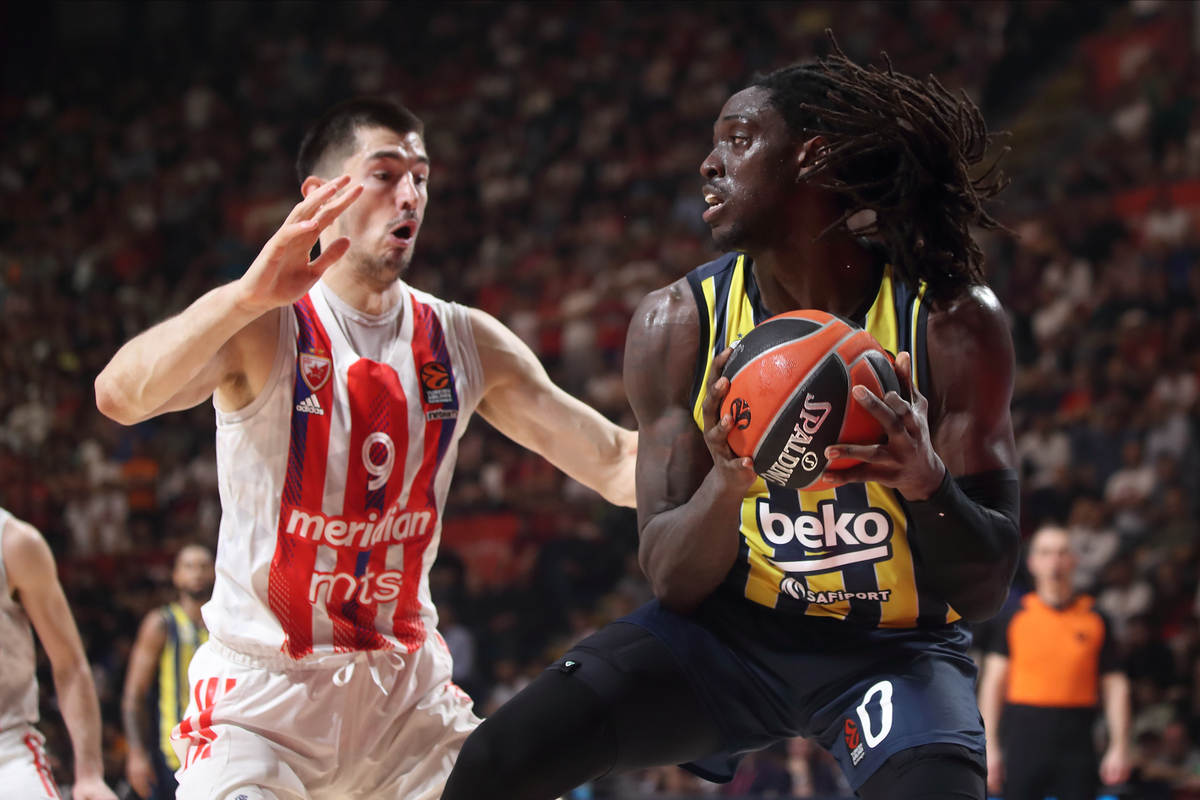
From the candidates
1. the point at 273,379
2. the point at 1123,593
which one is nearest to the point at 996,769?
the point at 1123,593

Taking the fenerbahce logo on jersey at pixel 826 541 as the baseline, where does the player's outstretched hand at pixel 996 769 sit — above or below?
below

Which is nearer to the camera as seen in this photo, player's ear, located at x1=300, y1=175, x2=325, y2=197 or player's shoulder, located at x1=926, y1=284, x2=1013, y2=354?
player's shoulder, located at x1=926, y1=284, x2=1013, y2=354

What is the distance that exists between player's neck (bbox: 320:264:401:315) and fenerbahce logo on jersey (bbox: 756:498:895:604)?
49.2 inches

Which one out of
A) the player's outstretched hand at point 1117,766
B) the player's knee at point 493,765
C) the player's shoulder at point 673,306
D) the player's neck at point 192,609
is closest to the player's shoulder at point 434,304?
the player's shoulder at point 673,306

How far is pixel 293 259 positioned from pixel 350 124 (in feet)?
2.94

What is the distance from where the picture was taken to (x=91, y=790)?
380 cm

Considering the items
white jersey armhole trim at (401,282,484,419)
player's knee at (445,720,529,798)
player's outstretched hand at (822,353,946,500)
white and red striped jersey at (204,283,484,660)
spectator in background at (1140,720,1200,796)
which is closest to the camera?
player's outstretched hand at (822,353,946,500)

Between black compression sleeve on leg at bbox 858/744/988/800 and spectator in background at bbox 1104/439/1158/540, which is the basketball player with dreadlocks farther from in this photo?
spectator in background at bbox 1104/439/1158/540

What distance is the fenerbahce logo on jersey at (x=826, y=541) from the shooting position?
2652 millimetres

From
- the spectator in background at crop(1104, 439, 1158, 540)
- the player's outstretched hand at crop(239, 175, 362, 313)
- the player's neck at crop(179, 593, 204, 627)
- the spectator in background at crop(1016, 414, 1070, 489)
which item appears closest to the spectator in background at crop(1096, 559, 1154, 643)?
the spectator in background at crop(1104, 439, 1158, 540)

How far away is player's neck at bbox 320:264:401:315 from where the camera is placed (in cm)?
322

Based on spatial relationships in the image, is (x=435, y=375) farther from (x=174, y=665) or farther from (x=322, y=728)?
(x=174, y=665)

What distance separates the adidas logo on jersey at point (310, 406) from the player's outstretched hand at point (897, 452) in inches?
54.8

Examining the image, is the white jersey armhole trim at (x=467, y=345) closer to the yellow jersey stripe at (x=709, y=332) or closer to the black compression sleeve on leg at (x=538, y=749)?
the yellow jersey stripe at (x=709, y=332)
